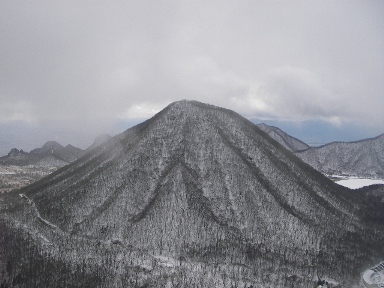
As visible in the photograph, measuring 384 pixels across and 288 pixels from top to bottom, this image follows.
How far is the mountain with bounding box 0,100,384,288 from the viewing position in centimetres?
12138

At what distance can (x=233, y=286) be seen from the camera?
114 metres

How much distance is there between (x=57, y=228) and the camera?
15825 centimetres

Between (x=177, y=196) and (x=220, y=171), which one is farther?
(x=220, y=171)

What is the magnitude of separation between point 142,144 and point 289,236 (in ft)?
333

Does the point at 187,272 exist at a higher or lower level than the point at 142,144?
lower

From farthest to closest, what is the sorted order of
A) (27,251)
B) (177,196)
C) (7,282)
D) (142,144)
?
(142,144)
(177,196)
(27,251)
(7,282)

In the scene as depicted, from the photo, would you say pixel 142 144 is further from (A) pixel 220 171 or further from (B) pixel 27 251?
(B) pixel 27 251

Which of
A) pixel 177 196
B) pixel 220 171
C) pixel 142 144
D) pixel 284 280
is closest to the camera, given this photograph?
pixel 284 280

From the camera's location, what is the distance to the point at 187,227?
153000mm

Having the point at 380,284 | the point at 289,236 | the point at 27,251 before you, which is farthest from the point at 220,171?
the point at 27,251

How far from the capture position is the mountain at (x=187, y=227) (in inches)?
4779

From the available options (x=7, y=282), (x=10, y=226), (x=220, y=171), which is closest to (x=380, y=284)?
(x=220, y=171)

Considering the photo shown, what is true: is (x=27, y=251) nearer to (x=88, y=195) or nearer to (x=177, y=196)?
(x=88, y=195)

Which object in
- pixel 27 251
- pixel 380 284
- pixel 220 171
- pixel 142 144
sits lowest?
pixel 380 284
